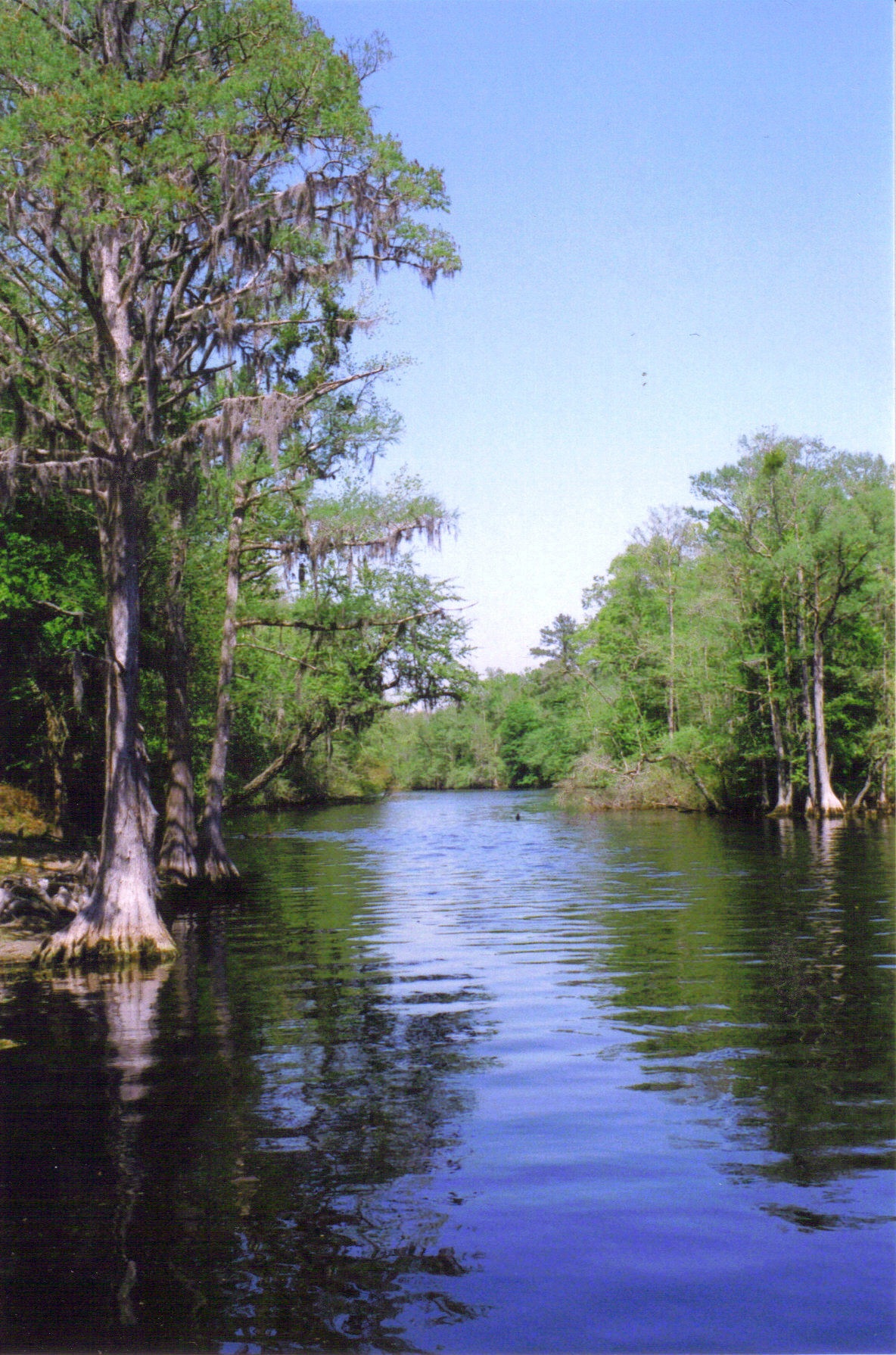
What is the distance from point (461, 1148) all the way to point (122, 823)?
33.3 feet

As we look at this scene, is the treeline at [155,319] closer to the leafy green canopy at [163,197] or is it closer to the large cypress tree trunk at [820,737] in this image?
the leafy green canopy at [163,197]

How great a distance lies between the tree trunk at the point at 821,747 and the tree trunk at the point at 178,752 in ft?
91.8

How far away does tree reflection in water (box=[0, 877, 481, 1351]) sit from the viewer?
4953 millimetres

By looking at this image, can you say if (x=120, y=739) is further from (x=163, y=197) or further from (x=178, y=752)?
(x=178, y=752)

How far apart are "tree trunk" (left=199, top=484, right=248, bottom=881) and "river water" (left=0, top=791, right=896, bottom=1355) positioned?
9665 millimetres

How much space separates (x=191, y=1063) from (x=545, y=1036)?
10.00ft

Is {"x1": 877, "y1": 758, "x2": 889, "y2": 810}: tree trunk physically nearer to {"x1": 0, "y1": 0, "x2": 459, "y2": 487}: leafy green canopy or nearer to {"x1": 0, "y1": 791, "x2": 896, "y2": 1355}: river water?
{"x1": 0, "y1": 791, "x2": 896, "y2": 1355}: river water

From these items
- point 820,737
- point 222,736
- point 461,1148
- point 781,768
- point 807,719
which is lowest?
point 461,1148

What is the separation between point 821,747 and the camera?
45625 millimetres

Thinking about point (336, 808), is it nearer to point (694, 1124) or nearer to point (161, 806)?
point (161, 806)

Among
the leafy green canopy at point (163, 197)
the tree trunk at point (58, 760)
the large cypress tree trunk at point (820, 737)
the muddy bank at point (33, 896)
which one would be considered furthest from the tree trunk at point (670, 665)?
the leafy green canopy at point (163, 197)

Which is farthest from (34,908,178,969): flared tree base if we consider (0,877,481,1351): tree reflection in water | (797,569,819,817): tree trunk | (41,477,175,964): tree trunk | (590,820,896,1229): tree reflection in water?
(797,569,819,817): tree trunk

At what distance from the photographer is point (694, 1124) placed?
24.1 ft

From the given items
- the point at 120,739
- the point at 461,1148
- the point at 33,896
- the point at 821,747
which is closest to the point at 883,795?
the point at 821,747
